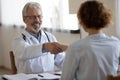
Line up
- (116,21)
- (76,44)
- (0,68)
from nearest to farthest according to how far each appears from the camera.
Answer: (76,44) → (116,21) → (0,68)

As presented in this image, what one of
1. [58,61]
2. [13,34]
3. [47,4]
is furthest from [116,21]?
[13,34]

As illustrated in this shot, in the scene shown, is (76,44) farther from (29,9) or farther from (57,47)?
(29,9)

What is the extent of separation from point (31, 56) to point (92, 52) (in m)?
0.87

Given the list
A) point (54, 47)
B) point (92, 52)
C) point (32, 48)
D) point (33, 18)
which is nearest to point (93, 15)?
point (92, 52)

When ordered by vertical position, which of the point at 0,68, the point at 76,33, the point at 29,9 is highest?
the point at 29,9

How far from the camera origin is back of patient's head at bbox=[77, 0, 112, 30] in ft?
4.47

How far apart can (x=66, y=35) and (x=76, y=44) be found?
2.77 metres

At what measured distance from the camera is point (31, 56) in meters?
2.12

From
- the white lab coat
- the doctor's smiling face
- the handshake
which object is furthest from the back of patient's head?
the doctor's smiling face

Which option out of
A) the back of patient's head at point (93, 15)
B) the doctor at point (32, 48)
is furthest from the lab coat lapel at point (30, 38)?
the back of patient's head at point (93, 15)

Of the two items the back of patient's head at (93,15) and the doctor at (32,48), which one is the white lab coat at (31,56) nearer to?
the doctor at (32,48)

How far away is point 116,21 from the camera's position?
2943mm

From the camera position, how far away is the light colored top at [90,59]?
1.34 meters

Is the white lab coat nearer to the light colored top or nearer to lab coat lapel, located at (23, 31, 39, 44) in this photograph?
lab coat lapel, located at (23, 31, 39, 44)
